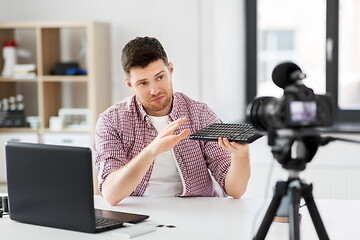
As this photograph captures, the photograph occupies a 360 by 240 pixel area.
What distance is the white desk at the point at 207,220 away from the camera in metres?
1.64

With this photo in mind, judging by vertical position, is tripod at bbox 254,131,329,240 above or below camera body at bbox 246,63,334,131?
below

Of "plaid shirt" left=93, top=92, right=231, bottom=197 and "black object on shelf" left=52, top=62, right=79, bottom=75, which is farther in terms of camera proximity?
"black object on shelf" left=52, top=62, right=79, bottom=75

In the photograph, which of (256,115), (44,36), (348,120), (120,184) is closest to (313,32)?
(348,120)

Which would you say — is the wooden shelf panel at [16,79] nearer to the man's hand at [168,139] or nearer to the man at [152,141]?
the man at [152,141]

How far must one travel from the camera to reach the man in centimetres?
211

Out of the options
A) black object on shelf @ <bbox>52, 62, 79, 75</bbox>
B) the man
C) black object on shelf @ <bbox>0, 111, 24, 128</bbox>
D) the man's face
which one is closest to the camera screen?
the man

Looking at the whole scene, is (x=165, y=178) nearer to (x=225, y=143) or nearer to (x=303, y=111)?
(x=225, y=143)

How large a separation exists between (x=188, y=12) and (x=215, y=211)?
2.08 metres

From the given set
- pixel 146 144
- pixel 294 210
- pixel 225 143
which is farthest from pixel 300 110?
pixel 146 144

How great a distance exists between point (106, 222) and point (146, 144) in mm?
546

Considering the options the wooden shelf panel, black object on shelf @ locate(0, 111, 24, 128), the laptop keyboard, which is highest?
the wooden shelf panel

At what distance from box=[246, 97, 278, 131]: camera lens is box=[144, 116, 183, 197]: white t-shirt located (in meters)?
0.86

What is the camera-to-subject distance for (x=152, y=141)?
2.13 meters

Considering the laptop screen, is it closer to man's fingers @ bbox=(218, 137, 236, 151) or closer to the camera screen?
man's fingers @ bbox=(218, 137, 236, 151)
